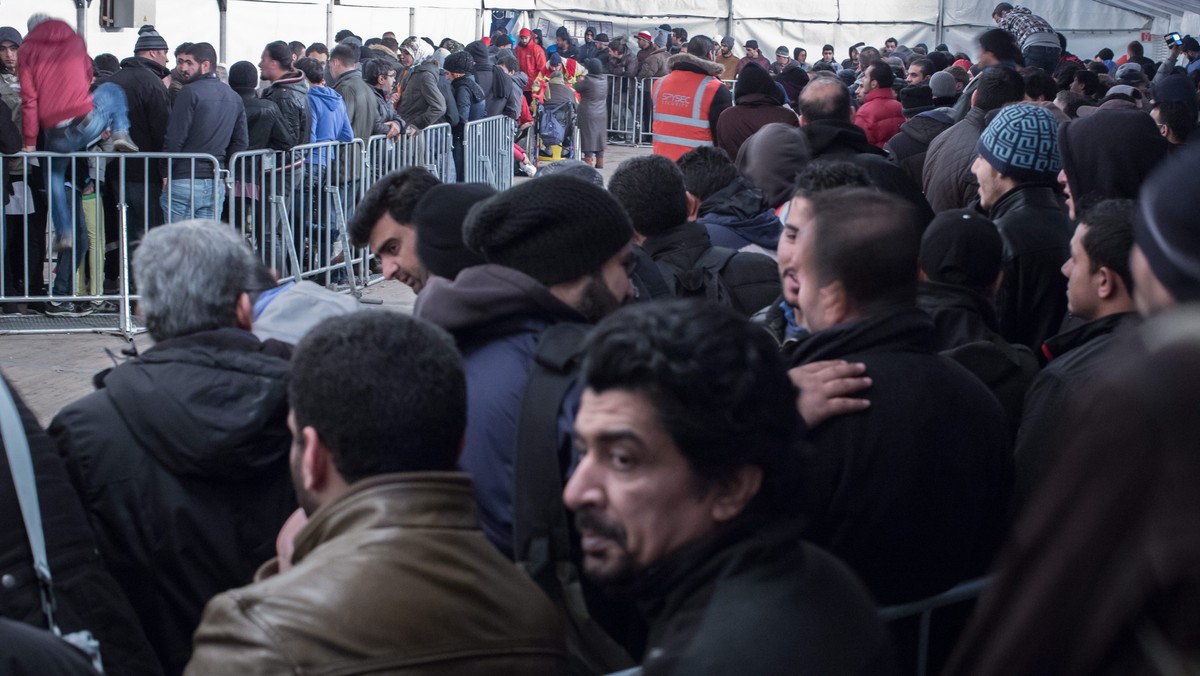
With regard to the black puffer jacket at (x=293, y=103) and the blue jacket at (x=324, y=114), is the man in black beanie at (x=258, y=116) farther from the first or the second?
the blue jacket at (x=324, y=114)

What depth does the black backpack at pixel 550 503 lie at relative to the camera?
2.68 meters

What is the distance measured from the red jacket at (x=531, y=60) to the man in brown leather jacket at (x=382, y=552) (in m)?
19.4

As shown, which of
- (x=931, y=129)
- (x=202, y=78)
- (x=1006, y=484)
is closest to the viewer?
(x=1006, y=484)

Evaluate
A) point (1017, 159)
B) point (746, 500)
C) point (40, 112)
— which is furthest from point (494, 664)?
point (40, 112)

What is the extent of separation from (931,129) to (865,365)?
5.58 m

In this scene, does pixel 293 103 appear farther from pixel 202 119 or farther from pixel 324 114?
pixel 202 119

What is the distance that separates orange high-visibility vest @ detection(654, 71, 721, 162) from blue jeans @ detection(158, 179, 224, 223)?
320 cm

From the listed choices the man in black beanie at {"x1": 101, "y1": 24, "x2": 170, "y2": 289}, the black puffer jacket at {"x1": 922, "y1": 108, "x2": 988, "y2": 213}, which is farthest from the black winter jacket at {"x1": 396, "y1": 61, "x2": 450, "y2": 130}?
the black puffer jacket at {"x1": 922, "y1": 108, "x2": 988, "y2": 213}

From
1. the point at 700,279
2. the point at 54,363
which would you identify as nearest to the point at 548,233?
the point at 700,279

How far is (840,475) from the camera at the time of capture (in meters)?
2.63

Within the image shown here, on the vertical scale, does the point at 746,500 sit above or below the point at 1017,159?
below

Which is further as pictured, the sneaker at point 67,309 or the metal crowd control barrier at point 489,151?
the metal crowd control barrier at point 489,151

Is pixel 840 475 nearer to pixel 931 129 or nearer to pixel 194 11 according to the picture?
pixel 931 129

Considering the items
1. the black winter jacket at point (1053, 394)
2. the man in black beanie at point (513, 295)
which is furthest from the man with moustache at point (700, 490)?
the black winter jacket at point (1053, 394)
